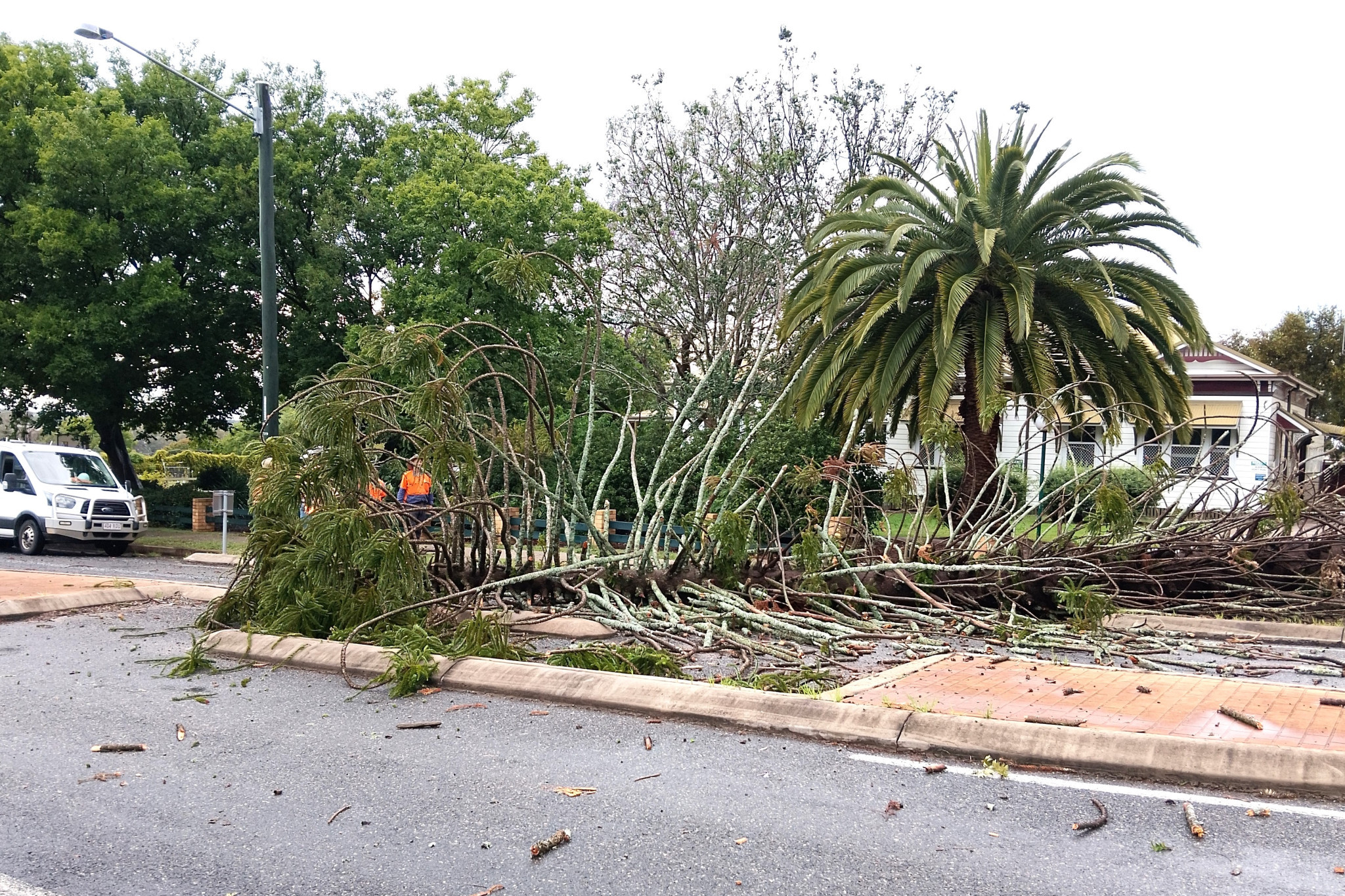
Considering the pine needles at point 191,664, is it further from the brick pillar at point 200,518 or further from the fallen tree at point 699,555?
the brick pillar at point 200,518

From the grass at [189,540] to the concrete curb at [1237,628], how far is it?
16.0 metres

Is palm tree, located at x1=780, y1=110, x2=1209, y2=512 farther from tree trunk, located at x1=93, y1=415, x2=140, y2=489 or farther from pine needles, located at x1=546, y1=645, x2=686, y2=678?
A: tree trunk, located at x1=93, y1=415, x2=140, y2=489

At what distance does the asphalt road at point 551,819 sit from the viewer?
3.68 m

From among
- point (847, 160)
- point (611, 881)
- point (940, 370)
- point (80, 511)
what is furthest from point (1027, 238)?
point (80, 511)

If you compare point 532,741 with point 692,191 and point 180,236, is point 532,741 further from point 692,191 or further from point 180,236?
point 180,236

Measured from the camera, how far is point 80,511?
19.6 m

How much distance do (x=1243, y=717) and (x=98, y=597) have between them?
32.8 feet

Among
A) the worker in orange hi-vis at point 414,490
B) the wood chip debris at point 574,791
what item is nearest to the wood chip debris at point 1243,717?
the wood chip debris at point 574,791

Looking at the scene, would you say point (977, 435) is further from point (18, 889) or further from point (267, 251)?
point (18, 889)

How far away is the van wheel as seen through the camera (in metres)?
19.8

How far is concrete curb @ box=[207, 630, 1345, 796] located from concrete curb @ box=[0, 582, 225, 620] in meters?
4.34

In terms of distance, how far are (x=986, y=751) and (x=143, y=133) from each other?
25661 mm

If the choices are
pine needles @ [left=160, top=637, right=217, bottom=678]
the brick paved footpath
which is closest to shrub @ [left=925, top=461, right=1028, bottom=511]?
the brick paved footpath

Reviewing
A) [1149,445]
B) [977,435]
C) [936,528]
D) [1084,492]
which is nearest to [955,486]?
[977,435]
